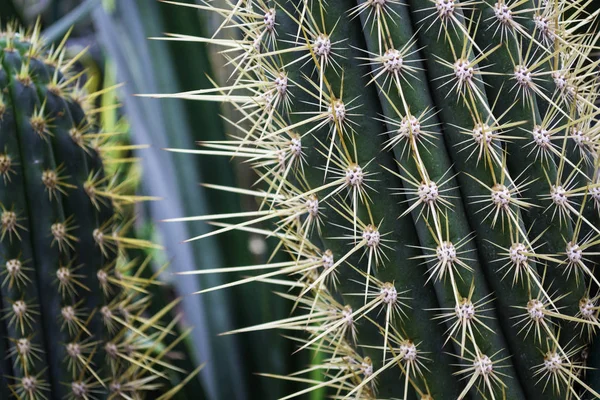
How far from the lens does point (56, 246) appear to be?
1.12 metres

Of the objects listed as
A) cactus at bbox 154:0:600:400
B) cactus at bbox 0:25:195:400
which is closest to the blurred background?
cactus at bbox 0:25:195:400

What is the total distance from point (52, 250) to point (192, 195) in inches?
26.0

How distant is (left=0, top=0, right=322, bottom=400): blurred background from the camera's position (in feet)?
5.52

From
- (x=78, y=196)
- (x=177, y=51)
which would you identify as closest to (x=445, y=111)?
(x=78, y=196)

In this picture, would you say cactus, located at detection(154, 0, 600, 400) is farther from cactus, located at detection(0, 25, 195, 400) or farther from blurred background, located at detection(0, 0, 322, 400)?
blurred background, located at detection(0, 0, 322, 400)

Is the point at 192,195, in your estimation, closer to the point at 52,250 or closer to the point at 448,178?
the point at 52,250

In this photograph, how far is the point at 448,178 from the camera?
0.76 metres

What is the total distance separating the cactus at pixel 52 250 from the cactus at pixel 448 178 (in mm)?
476

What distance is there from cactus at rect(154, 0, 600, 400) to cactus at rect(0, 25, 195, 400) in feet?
1.56

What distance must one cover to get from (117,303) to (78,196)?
0.20 meters

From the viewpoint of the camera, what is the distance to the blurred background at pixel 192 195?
1683 mm

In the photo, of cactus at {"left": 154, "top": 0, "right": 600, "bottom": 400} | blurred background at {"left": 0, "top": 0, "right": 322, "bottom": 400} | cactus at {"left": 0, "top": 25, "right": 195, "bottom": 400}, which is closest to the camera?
cactus at {"left": 154, "top": 0, "right": 600, "bottom": 400}

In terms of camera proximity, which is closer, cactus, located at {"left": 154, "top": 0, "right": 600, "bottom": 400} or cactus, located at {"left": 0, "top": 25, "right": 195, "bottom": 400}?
cactus, located at {"left": 154, "top": 0, "right": 600, "bottom": 400}

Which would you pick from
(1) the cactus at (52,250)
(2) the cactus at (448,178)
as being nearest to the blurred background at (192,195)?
(1) the cactus at (52,250)
